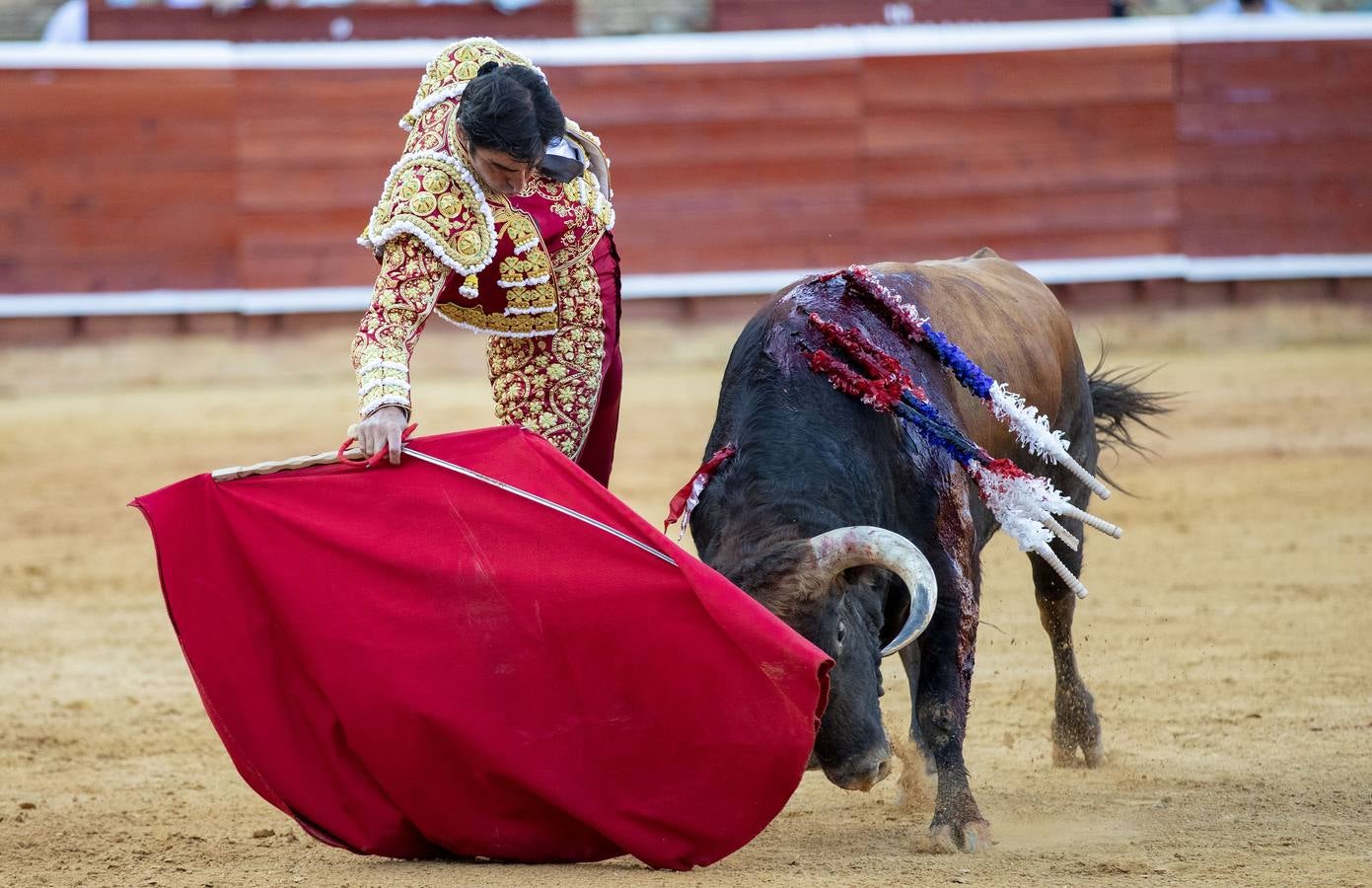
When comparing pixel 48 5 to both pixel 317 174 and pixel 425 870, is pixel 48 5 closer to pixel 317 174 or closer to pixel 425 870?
pixel 317 174

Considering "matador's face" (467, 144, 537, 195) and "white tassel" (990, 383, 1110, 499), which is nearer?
"matador's face" (467, 144, 537, 195)

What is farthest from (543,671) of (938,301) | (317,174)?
(317,174)

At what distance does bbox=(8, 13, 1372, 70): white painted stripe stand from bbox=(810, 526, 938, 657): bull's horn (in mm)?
7540

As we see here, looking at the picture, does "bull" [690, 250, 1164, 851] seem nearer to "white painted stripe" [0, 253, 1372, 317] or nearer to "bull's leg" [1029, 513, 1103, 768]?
"bull's leg" [1029, 513, 1103, 768]

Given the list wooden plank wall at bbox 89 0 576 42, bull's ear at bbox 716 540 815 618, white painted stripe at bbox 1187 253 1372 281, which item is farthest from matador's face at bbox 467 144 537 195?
white painted stripe at bbox 1187 253 1372 281

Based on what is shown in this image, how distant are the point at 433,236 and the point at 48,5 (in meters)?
9.47

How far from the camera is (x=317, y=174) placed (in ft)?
32.3

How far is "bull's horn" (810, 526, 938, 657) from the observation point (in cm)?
270

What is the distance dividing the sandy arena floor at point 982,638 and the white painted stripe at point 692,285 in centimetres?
21

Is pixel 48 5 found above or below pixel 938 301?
above

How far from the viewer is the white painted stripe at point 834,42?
387 inches

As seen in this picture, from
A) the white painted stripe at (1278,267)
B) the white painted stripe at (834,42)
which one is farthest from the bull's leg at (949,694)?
the white painted stripe at (1278,267)

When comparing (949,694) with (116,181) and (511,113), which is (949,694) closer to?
(511,113)

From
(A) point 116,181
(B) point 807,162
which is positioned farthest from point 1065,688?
(A) point 116,181
